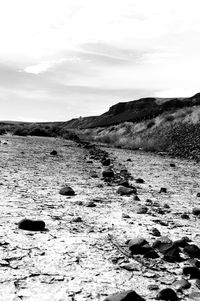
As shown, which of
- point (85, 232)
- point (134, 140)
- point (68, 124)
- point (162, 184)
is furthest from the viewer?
point (68, 124)

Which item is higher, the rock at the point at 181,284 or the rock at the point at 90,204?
the rock at the point at 90,204

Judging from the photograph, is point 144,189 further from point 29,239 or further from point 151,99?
point 151,99

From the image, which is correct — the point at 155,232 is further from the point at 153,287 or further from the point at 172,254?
the point at 153,287

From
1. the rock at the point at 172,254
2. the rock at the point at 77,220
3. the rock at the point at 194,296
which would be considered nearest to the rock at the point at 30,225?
the rock at the point at 77,220

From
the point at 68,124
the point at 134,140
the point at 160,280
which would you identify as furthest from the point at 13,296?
the point at 68,124

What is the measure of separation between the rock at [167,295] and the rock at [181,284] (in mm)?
181

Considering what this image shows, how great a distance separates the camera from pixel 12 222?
4.41m

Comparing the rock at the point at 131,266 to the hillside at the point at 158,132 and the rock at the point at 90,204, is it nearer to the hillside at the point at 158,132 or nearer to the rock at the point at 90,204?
the rock at the point at 90,204

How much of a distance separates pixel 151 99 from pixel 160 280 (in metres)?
79.8

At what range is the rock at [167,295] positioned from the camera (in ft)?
8.70

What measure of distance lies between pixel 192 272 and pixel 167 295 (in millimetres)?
506

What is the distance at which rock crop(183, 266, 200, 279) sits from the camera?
3.06 m

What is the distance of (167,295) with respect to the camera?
2660mm

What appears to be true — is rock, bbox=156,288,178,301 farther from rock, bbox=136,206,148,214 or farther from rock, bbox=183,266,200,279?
rock, bbox=136,206,148,214
